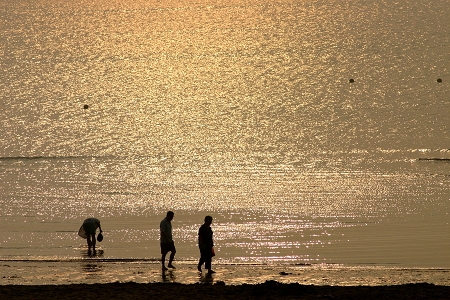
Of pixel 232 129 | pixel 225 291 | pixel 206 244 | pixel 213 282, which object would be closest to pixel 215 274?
pixel 206 244

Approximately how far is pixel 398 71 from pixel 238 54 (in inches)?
700

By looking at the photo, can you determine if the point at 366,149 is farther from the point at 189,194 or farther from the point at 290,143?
the point at 189,194

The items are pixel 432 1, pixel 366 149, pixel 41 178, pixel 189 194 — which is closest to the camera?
pixel 189 194

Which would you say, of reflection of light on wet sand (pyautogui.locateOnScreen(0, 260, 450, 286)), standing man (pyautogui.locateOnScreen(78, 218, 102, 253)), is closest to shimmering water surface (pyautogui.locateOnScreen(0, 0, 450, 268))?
standing man (pyautogui.locateOnScreen(78, 218, 102, 253))

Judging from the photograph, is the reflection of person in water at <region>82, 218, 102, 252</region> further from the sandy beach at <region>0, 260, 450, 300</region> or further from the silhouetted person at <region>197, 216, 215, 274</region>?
the silhouetted person at <region>197, 216, 215, 274</region>

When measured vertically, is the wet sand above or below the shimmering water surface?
below

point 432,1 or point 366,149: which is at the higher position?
point 432,1

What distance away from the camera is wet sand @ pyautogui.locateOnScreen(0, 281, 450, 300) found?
17938 millimetres

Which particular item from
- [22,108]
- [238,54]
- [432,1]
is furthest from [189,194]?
[432,1]

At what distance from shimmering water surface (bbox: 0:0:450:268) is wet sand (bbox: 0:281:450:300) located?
525 cm

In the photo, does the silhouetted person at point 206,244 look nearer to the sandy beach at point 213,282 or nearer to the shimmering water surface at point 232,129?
the sandy beach at point 213,282

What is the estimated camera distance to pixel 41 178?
43000 millimetres

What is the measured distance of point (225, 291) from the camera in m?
18.5

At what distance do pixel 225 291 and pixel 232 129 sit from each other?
40410 millimetres
